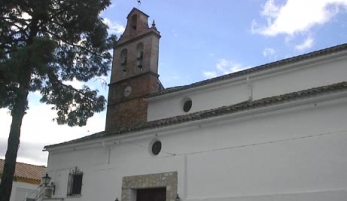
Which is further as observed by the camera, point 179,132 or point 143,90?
point 143,90

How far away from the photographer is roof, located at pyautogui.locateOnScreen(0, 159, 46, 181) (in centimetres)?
2359

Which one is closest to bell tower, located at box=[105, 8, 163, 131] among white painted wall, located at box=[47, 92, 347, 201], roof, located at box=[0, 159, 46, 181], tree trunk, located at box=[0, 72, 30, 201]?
white painted wall, located at box=[47, 92, 347, 201]

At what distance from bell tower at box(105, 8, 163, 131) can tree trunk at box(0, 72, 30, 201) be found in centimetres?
422

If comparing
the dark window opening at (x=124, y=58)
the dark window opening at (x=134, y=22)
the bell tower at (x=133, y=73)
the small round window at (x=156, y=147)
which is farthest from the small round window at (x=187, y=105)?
the dark window opening at (x=134, y=22)

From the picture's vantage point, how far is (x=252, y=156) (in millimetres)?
10422

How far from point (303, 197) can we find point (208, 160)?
2797mm

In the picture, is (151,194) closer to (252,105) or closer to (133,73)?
(252,105)

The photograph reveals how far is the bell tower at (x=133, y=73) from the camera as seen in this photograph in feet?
51.8

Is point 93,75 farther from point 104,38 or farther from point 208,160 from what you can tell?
point 208,160

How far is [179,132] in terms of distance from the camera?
12.1 meters

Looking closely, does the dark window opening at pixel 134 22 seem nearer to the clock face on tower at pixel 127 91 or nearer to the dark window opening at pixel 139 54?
the dark window opening at pixel 139 54

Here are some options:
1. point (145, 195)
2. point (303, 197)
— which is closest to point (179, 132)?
point (145, 195)

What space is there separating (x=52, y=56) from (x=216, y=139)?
5.10 meters

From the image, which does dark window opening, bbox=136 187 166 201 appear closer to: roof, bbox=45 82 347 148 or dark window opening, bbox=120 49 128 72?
roof, bbox=45 82 347 148
